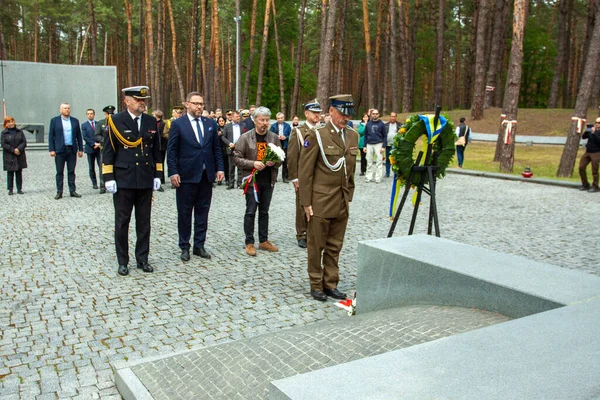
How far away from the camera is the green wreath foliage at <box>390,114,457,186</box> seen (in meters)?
6.96

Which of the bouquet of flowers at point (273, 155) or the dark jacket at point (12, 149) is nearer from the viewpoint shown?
the bouquet of flowers at point (273, 155)

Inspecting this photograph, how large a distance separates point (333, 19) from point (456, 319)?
60.3ft

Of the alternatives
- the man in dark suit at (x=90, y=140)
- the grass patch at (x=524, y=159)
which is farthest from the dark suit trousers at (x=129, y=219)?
the grass patch at (x=524, y=159)

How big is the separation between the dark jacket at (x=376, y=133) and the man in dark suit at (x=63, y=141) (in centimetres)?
808

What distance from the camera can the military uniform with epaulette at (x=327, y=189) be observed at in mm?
6289

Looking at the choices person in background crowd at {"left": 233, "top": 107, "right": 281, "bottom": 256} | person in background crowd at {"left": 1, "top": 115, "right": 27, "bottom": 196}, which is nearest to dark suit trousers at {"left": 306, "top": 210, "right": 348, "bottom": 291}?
person in background crowd at {"left": 233, "top": 107, "right": 281, "bottom": 256}

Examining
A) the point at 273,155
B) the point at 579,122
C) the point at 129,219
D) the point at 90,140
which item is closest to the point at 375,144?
the point at 579,122

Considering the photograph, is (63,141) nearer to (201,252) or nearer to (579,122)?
(201,252)

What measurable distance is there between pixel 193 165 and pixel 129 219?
1.19 metres

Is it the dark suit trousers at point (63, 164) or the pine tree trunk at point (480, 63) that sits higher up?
the pine tree trunk at point (480, 63)

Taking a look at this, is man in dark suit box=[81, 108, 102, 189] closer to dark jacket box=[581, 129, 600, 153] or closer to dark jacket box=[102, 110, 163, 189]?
dark jacket box=[102, 110, 163, 189]

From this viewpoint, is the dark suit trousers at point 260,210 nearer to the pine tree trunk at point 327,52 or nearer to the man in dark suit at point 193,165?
the man in dark suit at point 193,165

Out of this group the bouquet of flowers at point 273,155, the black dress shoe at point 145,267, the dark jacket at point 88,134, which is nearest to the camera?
the black dress shoe at point 145,267

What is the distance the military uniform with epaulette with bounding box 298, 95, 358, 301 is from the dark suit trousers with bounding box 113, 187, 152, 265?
88.2 inches
